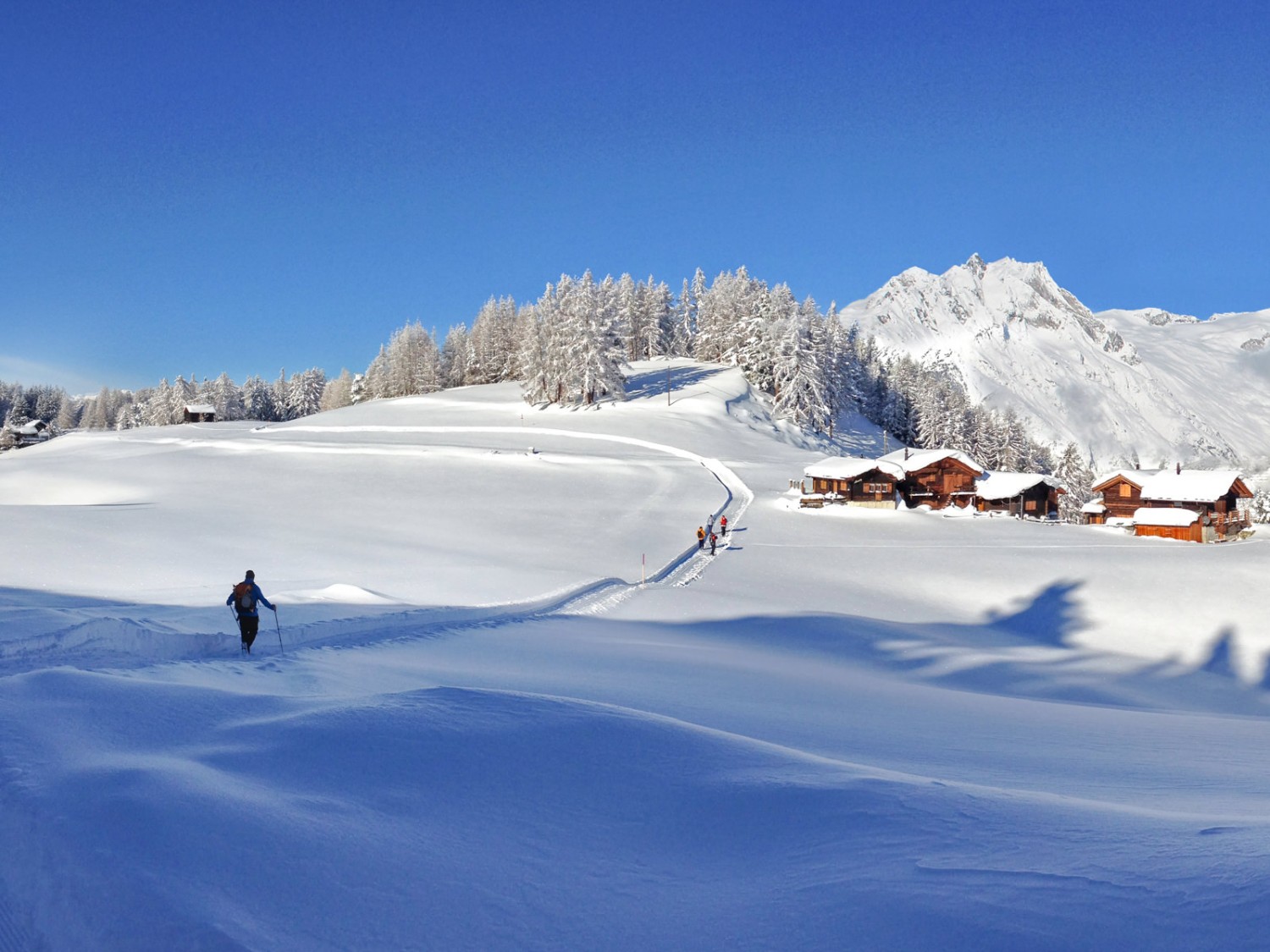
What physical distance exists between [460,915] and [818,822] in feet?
7.14

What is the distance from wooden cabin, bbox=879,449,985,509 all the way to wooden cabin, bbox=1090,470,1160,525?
959cm

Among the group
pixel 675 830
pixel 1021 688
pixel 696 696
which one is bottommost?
pixel 1021 688

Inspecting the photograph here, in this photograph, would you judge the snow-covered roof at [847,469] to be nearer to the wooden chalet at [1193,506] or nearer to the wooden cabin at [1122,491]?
the wooden chalet at [1193,506]

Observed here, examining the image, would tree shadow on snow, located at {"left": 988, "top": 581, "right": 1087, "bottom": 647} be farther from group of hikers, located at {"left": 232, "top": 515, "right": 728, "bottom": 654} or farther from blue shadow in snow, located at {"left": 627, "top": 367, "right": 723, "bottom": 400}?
blue shadow in snow, located at {"left": 627, "top": 367, "right": 723, "bottom": 400}

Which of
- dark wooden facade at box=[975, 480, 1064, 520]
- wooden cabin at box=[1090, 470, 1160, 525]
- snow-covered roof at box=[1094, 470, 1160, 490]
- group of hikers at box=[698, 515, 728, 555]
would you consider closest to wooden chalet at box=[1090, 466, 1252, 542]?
snow-covered roof at box=[1094, 470, 1160, 490]

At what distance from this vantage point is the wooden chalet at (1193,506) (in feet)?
155

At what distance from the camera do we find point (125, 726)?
20.4 ft

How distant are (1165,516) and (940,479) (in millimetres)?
14613

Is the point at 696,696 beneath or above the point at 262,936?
beneath

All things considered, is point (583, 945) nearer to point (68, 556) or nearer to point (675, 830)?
point (675, 830)

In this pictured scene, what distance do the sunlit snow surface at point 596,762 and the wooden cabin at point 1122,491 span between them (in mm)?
30651

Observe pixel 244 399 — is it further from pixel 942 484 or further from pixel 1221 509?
pixel 1221 509

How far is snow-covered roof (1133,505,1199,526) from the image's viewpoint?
4728 cm

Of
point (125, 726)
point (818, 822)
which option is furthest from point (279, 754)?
point (818, 822)
